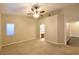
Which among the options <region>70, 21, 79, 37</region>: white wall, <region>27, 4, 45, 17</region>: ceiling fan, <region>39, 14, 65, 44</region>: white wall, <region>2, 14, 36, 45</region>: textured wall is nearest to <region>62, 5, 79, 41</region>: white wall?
<region>70, 21, 79, 37</region>: white wall

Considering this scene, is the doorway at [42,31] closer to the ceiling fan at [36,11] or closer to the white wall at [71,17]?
the ceiling fan at [36,11]

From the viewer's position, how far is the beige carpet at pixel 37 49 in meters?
2.29

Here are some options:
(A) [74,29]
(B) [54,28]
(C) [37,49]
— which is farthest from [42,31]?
(A) [74,29]

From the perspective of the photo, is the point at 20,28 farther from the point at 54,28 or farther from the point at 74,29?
the point at 74,29

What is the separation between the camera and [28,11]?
2359mm

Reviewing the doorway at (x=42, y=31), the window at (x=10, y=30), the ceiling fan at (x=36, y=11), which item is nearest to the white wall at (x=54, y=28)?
the doorway at (x=42, y=31)

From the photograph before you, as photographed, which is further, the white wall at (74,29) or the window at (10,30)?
the window at (10,30)

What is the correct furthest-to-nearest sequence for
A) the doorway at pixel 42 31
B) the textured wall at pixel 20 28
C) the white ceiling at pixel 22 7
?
the doorway at pixel 42 31
the textured wall at pixel 20 28
the white ceiling at pixel 22 7

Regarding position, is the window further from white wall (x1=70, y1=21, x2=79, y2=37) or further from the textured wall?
white wall (x1=70, y1=21, x2=79, y2=37)

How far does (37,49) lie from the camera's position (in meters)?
2.36

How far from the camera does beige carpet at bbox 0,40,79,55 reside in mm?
2293

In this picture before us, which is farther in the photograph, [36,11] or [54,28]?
[54,28]

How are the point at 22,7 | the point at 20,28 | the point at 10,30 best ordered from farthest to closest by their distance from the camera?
the point at 20,28 < the point at 10,30 < the point at 22,7
